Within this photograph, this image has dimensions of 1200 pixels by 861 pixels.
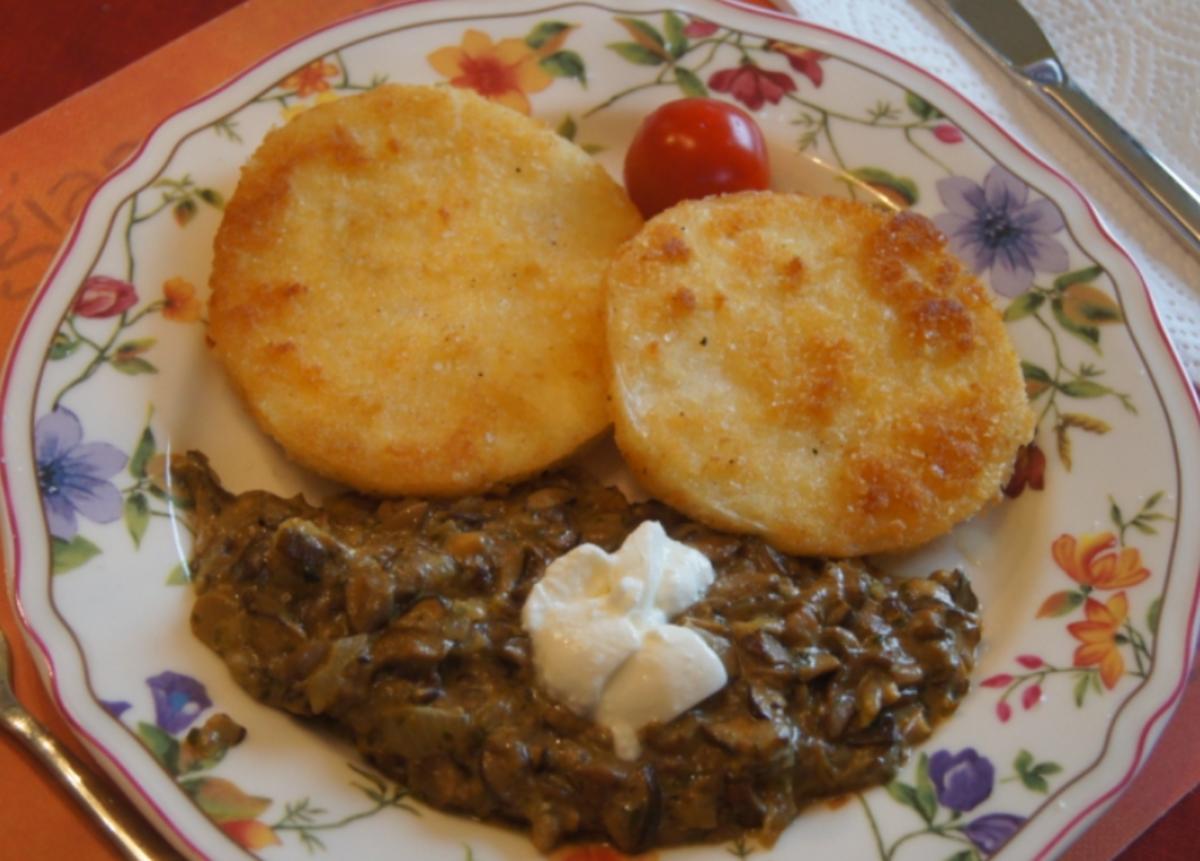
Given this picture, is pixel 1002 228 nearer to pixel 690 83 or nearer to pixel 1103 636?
pixel 690 83

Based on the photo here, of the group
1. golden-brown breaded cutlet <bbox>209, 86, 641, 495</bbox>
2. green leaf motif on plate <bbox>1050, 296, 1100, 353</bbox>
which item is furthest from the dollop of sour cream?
green leaf motif on plate <bbox>1050, 296, 1100, 353</bbox>

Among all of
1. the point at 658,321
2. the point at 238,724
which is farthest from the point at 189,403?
the point at 658,321

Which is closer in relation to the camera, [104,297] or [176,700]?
[176,700]

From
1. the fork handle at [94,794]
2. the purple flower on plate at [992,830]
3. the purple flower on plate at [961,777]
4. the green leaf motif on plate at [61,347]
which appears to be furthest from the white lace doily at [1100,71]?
the fork handle at [94,794]

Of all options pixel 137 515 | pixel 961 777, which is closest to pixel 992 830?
pixel 961 777

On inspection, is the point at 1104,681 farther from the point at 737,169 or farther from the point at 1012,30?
the point at 1012,30

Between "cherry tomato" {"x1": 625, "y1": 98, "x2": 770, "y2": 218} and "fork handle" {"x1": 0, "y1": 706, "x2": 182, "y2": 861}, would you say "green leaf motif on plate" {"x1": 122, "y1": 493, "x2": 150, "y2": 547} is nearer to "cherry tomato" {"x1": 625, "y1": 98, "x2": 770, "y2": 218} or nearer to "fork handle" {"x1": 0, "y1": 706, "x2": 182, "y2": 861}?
"fork handle" {"x1": 0, "y1": 706, "x2": 182, "y2": 861}
